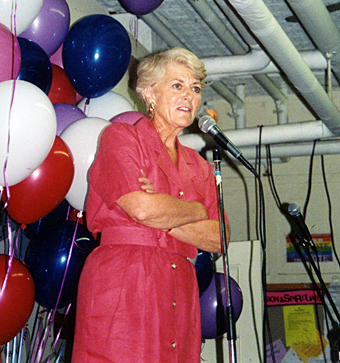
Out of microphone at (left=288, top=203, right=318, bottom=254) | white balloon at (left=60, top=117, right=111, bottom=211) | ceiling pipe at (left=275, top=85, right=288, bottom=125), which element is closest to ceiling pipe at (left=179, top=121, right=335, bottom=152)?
ceiling pipe at (left=275, top=85, right=288, bottom=125)

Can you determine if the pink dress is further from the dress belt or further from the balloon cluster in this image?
the balloon cluster

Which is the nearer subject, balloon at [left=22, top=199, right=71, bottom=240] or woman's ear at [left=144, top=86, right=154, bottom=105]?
woman's ear at [left=144, top=86, right=154, bottom=105]

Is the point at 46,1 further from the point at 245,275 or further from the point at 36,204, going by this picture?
the point at 245,275

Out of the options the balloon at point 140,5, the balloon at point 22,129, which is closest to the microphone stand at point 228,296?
the balloon at point 22,129

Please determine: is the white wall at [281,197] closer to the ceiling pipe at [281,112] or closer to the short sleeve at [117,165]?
the ceiling pipe at [281,112]

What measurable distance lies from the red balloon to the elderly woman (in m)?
0.47

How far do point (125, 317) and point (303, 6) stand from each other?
2103mm

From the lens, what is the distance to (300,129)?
3959 mm

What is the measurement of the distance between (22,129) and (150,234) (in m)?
0.58

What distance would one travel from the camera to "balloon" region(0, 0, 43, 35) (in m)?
1.89

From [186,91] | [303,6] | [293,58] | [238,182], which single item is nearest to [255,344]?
[238,182]

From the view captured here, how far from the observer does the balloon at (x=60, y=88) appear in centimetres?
234

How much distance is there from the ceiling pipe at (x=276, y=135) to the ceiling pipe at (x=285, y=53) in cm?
10

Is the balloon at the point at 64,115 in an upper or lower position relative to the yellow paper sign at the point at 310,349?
upper
